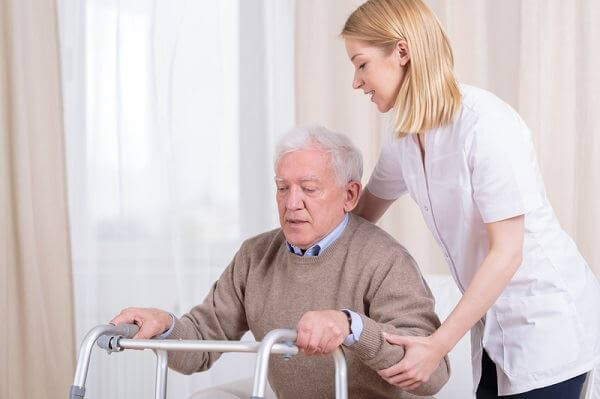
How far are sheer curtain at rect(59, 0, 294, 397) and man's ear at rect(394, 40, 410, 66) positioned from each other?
1765 mm

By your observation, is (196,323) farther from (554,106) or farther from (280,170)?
(554,106)

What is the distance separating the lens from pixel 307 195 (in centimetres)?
197

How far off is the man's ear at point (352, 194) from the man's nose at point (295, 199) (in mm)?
122

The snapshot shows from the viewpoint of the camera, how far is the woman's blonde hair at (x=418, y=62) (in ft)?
5.41

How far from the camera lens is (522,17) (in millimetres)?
3025

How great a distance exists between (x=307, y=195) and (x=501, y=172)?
51cm

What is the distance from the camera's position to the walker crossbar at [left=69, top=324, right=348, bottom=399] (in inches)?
52.9

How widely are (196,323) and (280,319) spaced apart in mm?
201

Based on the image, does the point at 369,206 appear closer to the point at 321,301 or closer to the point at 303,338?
the point at 321,301

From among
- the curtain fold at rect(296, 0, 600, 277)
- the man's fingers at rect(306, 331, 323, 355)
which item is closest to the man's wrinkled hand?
the man's fingers at rect(306, 331, 323, 355)

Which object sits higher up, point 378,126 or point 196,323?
point 378,126

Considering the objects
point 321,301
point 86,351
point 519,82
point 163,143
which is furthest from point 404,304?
point 163,143

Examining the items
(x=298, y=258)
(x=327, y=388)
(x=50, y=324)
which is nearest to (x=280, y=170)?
(x=298, y=258)

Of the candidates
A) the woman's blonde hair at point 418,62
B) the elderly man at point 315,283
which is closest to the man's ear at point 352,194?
the elderly man at point 315,283
